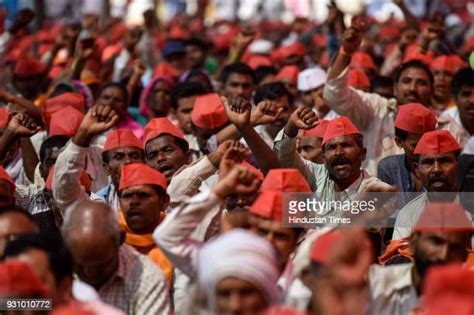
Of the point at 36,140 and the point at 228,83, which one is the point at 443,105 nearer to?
the point at 228,83

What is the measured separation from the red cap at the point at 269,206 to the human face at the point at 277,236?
0.03m

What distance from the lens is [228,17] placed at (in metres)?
24.5

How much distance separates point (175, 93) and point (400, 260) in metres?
4.28

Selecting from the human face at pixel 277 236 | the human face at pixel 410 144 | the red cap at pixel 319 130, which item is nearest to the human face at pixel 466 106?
the human face at pixel 410 144

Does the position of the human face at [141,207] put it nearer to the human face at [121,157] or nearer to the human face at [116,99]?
the human face at [121,157]

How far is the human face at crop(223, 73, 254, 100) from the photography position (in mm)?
13328

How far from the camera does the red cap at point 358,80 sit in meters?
12.6

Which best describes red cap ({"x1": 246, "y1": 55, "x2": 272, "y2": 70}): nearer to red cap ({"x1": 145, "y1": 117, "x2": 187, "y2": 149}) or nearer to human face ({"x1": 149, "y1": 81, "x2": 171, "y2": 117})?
human face ({"x1": 149, "y1": 81, "x2": 171, "y2": 117})

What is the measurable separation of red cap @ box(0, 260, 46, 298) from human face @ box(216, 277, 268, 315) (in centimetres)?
77

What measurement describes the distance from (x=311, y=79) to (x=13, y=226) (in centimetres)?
602

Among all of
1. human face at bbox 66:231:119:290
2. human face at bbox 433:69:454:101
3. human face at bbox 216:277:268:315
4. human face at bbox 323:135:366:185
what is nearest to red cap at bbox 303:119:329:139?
human face at bbox 323:135:366:185

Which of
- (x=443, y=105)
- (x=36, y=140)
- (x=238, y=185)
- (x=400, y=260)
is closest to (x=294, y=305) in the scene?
(x=238, y=185)

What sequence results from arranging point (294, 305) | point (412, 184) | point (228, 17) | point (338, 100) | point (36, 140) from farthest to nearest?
point (228, 17), point (36, 140), point (338, 100), point (412, 184), point (294, 305)

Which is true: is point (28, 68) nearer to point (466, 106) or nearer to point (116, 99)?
point (116, 99)
